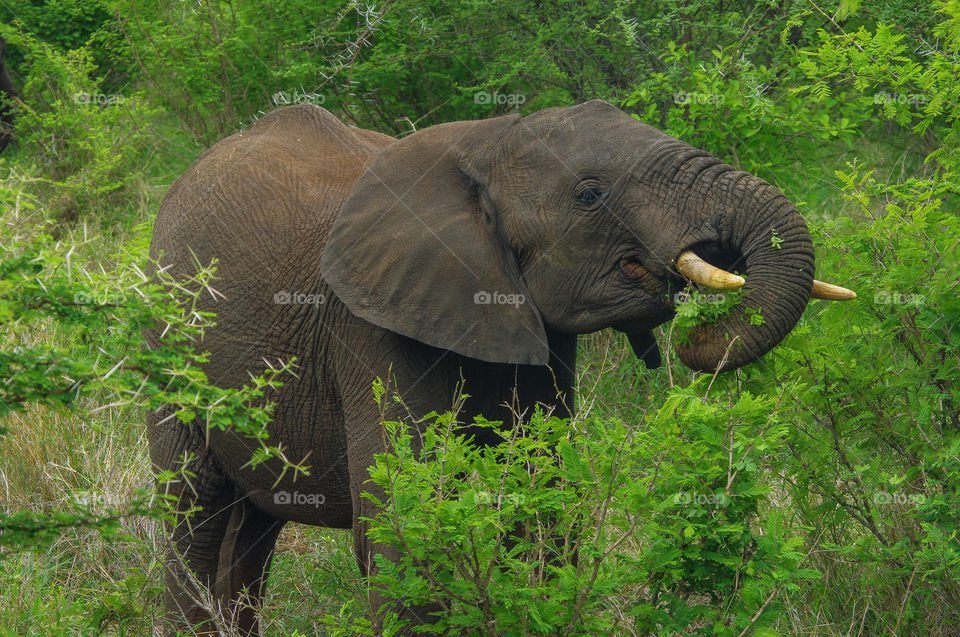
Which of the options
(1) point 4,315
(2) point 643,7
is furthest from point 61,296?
(2) point 643,7

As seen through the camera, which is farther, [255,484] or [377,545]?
[255,484]

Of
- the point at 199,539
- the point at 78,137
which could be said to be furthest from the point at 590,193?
the point at 78,137

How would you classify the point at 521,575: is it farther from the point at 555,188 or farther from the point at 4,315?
the point at 4,315

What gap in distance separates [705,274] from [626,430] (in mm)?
757

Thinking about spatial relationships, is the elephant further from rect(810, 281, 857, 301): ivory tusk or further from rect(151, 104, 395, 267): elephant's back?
rect(810, 281, 857, 301): ivory tusk

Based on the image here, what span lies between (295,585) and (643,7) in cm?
477

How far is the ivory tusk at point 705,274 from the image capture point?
4.01m

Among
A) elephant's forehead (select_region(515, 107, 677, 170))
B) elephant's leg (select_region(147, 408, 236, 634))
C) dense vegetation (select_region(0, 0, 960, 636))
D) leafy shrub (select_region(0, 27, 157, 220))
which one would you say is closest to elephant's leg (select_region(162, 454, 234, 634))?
elephant's leg (select_region(147, 408, 236, 634))

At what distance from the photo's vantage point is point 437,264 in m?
4.69

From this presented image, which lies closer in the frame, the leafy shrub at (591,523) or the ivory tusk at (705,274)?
the leafy shrub at (591,523)

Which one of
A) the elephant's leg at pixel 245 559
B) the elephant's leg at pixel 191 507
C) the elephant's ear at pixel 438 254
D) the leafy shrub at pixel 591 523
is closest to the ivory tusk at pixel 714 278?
the leafy shrub at pixel 591 523

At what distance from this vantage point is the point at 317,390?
201 inches

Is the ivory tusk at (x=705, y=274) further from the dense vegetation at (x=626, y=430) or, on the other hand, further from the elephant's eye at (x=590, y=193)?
the elephant's eye at (x=590, y=193)

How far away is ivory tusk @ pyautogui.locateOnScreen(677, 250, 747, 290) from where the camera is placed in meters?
4.01
